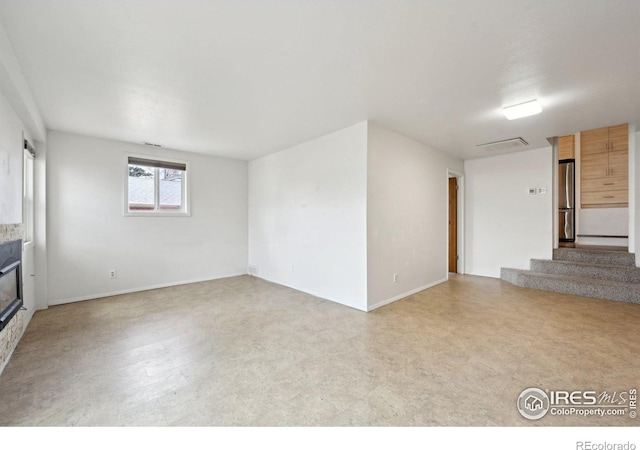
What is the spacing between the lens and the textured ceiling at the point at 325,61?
1.70 metres

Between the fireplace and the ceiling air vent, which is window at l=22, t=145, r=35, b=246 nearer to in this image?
the fireplace

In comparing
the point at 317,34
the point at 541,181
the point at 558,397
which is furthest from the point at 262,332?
the point at 541,181

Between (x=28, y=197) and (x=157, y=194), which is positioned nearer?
(x=28, y=197)

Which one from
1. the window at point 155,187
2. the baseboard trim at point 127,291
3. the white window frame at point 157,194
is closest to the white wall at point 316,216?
the baseboard trim at point 127,291

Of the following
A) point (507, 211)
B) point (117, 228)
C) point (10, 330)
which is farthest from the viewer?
point (507, 211)

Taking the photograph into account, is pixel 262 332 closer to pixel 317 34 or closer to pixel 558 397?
pixel 558 397

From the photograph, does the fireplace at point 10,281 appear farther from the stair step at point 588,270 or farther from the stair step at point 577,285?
the stair step at point 588,270

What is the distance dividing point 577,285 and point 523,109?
3039 mm

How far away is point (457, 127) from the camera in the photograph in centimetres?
380

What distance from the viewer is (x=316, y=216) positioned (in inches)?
171

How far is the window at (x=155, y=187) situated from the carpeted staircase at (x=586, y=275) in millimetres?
6514

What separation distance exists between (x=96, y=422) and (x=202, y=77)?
2.71 metres

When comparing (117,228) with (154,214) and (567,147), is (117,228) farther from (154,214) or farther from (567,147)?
(567,147)

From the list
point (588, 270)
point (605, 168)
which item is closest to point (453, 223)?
point (588, 270)
